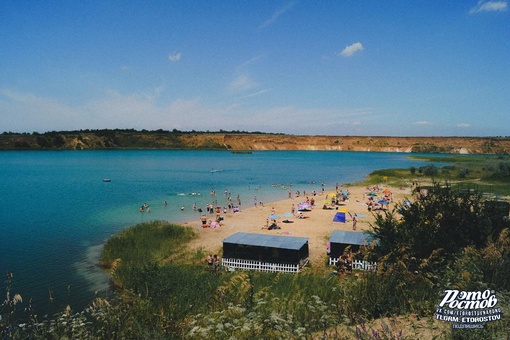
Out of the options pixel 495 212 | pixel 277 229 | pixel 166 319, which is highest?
pixel 495 212

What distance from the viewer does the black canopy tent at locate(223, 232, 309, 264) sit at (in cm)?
1920

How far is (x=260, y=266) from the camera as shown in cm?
1931

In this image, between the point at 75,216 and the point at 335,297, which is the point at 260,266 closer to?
the point at 335,297

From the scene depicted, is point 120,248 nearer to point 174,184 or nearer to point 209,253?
point 209,253

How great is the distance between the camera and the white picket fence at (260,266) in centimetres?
1894

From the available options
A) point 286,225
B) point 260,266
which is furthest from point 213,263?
point 286,225

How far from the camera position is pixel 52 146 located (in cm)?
18138

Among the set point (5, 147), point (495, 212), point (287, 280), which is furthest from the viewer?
point (5, 147)

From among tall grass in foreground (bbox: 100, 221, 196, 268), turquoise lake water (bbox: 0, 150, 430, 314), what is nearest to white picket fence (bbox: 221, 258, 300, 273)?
tall grass in foreground (bbox: 100, 221, 196, 268)

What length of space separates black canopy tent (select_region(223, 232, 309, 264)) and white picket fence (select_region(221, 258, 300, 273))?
0.58 feet

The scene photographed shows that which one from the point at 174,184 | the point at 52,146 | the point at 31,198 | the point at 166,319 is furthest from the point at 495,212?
the point at 52,146

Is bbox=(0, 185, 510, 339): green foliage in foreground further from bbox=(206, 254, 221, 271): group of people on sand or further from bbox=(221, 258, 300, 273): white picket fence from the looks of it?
bbox=(221, 258, 300, 273): white picket fence

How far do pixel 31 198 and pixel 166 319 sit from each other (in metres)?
49.3

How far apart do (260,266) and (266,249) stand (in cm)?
96
